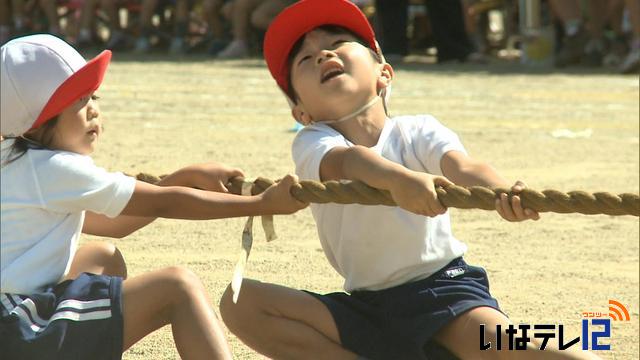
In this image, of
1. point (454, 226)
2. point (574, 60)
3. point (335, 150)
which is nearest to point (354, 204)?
point (335, 150)

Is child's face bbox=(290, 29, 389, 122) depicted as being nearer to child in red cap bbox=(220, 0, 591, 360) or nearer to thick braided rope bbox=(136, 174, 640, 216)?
child in red cap bbox=(220, 0, 591, 360)

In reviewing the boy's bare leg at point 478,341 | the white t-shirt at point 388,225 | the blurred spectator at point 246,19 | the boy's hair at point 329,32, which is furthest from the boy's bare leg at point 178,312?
the blurred spectator at point 246,19

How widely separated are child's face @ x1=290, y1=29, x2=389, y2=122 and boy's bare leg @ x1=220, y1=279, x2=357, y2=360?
51 cm

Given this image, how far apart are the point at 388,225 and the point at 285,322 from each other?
394 millimetres

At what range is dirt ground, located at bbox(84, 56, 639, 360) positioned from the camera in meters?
5.19

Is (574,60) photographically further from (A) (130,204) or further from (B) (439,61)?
(A) (130,204)

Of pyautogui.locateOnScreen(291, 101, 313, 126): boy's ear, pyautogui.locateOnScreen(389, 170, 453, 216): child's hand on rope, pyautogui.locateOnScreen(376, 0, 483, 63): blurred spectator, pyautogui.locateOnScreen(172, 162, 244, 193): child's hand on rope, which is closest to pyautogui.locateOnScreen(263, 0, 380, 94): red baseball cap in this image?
pyautogui.locateOnScreen(291, 101, 313, 126): boy's ear

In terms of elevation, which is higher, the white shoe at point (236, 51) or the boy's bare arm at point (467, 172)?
the boy's bare arm at point (467, 172)

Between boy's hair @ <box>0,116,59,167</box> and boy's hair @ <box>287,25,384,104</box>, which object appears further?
boy's hair @ <box>287,25,384,104</box>

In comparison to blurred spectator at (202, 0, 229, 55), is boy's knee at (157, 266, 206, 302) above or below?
above

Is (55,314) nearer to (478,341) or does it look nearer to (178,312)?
(178,312)

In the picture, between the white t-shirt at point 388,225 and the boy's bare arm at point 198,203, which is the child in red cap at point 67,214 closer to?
the boy's bare arm at point 198,203

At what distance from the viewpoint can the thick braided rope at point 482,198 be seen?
322cm

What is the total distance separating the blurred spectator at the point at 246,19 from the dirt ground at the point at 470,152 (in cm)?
70
